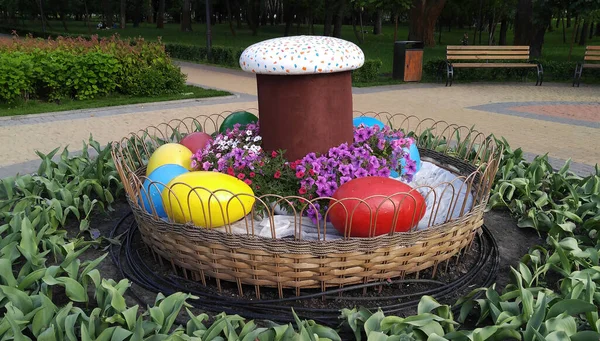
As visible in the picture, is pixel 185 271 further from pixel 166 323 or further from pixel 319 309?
pixel 319 309

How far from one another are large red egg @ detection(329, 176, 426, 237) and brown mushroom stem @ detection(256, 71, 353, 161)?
61 cm

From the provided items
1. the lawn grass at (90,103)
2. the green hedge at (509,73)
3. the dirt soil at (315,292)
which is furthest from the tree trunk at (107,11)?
the dirt soil at (315,292)

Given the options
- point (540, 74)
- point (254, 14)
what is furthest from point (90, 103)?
point (254, 14)

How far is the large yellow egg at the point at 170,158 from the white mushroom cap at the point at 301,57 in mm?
1002

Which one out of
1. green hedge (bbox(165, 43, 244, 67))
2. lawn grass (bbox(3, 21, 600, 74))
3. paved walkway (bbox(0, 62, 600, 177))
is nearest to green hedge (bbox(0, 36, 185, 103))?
paved walkway (bbox(0, 62, 600, 177))

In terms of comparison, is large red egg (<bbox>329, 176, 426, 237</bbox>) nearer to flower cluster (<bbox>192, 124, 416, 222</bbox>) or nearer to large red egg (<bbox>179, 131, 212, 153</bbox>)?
flower cluster (<bbox>192, 124, 416, 222</bbox>)

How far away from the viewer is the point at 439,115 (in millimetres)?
9867

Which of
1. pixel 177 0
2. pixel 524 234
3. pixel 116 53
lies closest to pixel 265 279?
pixel 524 234

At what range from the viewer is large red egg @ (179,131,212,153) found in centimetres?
445

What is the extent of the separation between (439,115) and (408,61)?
5.36 m

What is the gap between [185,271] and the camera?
312 cm

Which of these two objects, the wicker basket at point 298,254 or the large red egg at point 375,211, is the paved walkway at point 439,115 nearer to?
the wicker basket at point 298,254

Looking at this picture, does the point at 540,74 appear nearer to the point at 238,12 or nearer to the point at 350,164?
the point at 350,164

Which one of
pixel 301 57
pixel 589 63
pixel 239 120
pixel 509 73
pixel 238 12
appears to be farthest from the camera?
pixel 238 12
